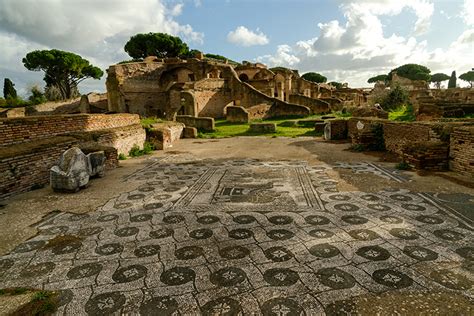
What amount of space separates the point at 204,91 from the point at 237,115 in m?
5.28

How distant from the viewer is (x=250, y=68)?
32.4 m

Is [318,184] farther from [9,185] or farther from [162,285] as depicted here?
[9,185]

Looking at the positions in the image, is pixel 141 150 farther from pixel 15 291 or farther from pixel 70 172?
pixel 15 291

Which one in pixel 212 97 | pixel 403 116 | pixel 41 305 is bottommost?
pixel 41 305

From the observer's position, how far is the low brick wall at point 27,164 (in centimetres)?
523

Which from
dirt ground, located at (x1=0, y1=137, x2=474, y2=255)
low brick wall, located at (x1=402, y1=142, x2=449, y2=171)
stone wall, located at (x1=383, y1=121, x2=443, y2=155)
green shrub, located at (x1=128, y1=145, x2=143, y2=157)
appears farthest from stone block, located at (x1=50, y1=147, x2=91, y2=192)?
stone wall, located at (x1=383, y1=121, x2=443, y2=155)

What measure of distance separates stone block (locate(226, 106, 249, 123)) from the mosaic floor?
14836 millimetres

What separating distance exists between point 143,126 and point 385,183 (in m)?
9.75

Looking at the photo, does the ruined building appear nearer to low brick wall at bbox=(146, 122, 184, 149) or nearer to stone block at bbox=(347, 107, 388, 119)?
stone block at bbox=(347, 107, 388, 119)

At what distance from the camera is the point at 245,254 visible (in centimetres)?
299

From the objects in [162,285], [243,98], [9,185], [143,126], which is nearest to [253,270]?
[162,285]

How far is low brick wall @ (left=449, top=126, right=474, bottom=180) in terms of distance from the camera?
5625 mm

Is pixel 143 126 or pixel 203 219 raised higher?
pixel 143 126

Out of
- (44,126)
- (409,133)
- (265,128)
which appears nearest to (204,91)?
(265,128)
